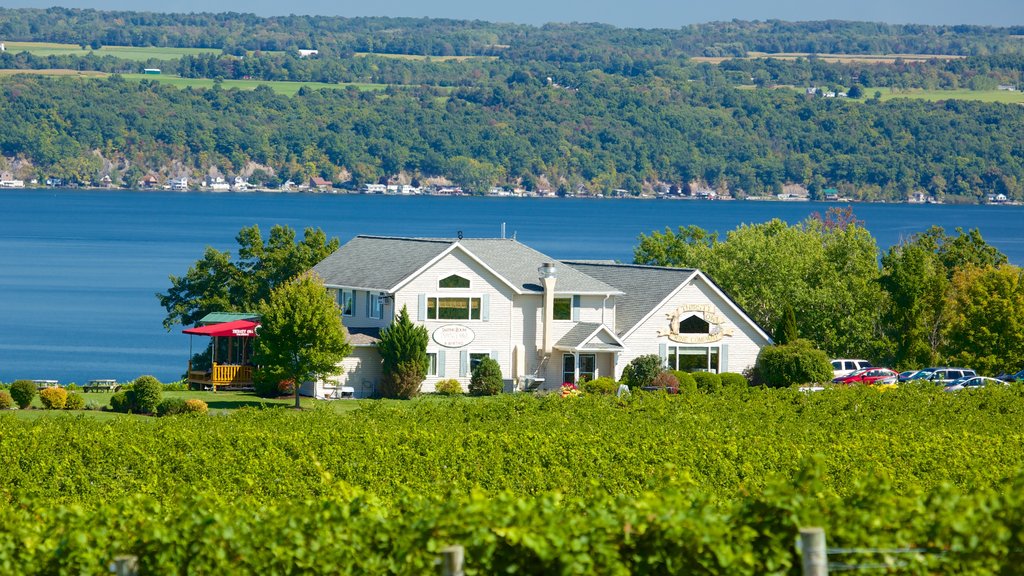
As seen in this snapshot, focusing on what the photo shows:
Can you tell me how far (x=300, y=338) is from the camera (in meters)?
49.8

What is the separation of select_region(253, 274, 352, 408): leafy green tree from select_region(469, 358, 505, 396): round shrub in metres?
5.83

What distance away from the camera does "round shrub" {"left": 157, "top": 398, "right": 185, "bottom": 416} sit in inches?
1717

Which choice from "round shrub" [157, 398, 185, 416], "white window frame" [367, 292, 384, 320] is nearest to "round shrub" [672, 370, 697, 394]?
"white window frame" [367, 292, 384, 320]

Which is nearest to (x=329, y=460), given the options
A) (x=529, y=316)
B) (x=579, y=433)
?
(x=579, y=433)

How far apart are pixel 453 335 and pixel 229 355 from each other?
8.63 metres

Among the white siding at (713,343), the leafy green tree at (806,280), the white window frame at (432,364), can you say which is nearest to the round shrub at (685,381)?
the white siding at (713,343)

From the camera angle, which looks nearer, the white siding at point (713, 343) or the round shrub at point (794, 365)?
the round shrub at point (794, 365)

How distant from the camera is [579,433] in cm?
3128

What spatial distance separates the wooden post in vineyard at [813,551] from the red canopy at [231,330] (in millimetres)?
43020

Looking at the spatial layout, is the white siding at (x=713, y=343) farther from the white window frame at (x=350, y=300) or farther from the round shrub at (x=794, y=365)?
the white window frame at (x=350, y=300)

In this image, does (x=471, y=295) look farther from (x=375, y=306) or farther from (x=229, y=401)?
(x=229, y=401)

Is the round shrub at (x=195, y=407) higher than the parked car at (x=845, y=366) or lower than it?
lower

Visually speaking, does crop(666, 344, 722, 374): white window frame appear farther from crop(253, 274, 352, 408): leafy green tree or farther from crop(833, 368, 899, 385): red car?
crop(253, 274, 352, 408): leafy green tree

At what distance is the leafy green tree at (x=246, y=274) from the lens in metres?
64.2
